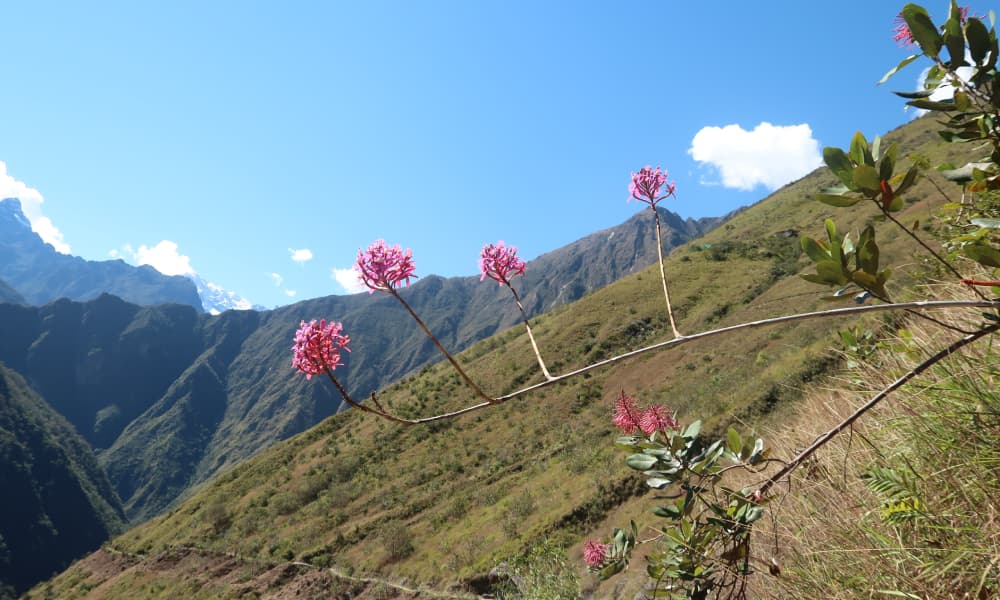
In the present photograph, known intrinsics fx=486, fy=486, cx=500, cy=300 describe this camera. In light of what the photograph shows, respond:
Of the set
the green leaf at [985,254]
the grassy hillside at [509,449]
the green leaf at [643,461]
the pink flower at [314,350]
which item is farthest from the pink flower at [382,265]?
the grassy hillside at [509,449]

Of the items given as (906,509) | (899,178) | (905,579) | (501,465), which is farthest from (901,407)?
(501,465)

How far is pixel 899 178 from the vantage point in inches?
58.6

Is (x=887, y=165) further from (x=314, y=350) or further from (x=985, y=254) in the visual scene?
(x=314, y=350)

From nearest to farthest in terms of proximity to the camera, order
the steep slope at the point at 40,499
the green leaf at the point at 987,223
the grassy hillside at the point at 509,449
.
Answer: the green leaf at the point at 987,223, the grassy hillside at the point at 509,449, the steep slope at the point at 40,499

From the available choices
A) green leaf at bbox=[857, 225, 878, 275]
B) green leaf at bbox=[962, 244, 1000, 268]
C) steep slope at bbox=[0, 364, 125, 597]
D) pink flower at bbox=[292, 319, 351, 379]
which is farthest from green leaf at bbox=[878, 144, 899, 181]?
steep slope at bbox=[0, 364, 125, 597]

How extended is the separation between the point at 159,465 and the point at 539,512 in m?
198

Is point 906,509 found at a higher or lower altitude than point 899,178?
lower

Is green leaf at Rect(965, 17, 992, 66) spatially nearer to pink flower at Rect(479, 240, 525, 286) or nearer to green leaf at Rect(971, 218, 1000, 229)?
green leaf at Rect(971, 218, 1000, 229)

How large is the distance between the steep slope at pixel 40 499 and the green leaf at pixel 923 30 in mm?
141156

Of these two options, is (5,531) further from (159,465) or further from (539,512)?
(539,512)

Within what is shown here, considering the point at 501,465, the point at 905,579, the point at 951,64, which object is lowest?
the point at 501,465

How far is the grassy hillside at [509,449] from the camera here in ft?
56.9

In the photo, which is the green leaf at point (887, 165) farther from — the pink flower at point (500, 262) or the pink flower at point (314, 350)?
the pink flower at point (314, 350)

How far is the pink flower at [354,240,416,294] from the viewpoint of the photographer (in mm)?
2023
